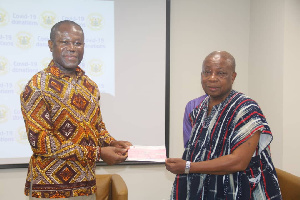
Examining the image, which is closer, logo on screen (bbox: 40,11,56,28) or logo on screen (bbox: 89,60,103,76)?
logo on screen (bbox: 40,11,56,28)

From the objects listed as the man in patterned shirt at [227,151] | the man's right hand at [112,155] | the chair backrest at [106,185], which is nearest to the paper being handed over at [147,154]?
the man's right hand at [112,155]

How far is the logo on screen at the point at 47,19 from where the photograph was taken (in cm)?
323

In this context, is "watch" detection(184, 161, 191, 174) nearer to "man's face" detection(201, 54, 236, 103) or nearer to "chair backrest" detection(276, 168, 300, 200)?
"man's face" detection(201, 54, 236, 103)

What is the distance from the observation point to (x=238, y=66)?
3842mm

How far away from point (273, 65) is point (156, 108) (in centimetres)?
137

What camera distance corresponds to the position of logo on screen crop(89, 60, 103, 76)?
337cm

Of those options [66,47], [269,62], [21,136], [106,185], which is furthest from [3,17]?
[269,62]

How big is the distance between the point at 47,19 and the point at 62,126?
6.48 ft

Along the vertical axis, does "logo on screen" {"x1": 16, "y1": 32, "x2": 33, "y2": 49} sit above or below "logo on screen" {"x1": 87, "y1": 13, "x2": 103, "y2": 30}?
below

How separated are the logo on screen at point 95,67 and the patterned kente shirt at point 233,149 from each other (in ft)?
6.56

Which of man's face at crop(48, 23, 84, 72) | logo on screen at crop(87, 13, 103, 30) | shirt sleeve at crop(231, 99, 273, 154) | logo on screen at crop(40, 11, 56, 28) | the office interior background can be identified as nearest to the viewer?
shirt sleeve at crop(231, 99, 273, 154)

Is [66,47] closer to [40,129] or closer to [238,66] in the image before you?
[40,129]

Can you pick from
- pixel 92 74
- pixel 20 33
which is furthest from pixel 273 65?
pixel 20 33

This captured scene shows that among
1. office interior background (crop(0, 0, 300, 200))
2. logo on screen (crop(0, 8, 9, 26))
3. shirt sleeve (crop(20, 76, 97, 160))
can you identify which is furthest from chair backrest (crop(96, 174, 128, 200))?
logo on screen (crop(0, 8, 9, 26))
